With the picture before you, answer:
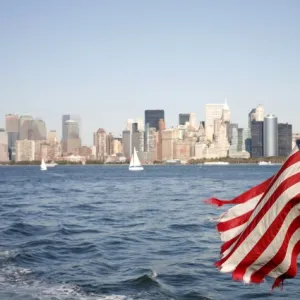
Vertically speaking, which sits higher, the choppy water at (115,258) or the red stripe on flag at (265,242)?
the red stripe on flag at (265,242)

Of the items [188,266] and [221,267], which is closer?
[221,267]

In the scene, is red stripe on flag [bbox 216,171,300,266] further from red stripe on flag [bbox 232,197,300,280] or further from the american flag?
red stripe on flag [bbox 232,197,300,280]

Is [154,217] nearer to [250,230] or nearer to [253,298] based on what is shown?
[253,298]

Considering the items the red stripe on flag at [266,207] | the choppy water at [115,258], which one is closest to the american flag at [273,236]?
the red stripe on flag at [266,207]

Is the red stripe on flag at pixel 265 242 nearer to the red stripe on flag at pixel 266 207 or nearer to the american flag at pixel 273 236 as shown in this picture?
the american flag at pixel 273 236

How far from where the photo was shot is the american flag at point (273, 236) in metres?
4.82

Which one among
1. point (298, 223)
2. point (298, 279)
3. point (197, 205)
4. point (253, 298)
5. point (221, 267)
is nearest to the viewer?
point (298, 223)

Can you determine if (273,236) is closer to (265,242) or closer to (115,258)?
(265,242)

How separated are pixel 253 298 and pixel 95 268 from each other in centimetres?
478

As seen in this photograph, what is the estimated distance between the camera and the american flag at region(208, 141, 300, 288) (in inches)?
190

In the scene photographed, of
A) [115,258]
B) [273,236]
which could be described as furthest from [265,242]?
[115,258]

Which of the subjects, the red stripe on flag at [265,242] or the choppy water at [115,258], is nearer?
the red stripe on flag at [265,242]

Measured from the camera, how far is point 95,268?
15.4 meters

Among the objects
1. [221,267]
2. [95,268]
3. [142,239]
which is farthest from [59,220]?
[221,267]
